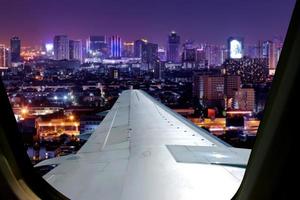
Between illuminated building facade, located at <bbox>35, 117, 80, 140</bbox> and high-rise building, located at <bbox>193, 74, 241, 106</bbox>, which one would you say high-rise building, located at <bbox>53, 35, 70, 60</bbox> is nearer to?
high-rise building, located at <bbox>193, 74, 241, 106</bbox>

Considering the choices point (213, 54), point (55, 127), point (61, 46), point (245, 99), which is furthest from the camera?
point (213, 54)

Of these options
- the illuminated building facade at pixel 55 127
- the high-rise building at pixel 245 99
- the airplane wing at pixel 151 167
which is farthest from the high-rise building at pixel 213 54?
the airplane wing at pixel 151 167

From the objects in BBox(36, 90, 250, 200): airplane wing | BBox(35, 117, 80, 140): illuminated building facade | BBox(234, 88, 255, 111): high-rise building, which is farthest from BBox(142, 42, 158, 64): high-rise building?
BBox(36, 90, 250, 200): airplane wing

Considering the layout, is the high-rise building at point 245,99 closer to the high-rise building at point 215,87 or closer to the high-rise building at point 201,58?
the high-rise building at point 215,87

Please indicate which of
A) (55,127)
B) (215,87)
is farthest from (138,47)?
(55,127)

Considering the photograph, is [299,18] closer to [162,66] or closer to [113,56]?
[162,66]

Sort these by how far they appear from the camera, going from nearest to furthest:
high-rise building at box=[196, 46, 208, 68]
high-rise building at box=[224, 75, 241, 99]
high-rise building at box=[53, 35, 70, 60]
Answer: high-rise building at box=[224, 75, 241, 99] → high-rise building at box=[53, 35, 70, 60] → high-rise building at box=[196, 46, 208, 68]

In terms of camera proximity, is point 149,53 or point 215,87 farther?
point 149,53

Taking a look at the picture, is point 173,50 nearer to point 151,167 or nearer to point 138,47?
point 138,47
